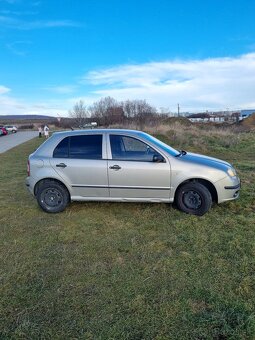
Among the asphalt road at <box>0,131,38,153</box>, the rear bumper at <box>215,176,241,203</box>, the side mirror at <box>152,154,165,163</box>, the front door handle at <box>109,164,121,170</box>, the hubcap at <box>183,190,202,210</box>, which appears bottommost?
the hubcap at <box>183,190,202,210</box>

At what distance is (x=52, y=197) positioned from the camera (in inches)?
215

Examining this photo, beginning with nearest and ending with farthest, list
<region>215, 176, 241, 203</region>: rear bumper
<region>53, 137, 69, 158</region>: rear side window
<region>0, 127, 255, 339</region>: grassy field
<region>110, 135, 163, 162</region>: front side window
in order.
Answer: <region>0, 127, 255, 339</region>: grassy field → <region>215, 176, 241, 203</region>: rear bumper → <region>110, 135, 163, 162</region>: front side window → <region>53, 137, 69, 158</region>: rear side window

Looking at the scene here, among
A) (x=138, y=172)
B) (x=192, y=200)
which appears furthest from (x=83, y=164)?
(x=192, y=200)

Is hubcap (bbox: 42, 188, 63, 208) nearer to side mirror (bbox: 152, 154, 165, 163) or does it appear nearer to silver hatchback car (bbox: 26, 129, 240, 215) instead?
silver hatchback car (bbox: 26, 129, 240, 215)

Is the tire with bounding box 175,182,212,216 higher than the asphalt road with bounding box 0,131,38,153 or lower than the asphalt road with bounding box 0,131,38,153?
lower

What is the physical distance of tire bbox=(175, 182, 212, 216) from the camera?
502cm

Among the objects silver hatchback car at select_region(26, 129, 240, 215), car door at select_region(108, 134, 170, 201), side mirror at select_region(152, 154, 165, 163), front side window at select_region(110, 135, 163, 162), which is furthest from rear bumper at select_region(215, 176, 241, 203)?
front side window at select_region(110, 135, 163, 162)

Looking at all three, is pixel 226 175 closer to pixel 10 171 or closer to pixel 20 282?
pixel 20 282

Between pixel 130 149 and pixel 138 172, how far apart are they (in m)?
0.52

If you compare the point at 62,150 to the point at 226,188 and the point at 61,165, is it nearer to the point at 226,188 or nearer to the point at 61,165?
the point at 61,165

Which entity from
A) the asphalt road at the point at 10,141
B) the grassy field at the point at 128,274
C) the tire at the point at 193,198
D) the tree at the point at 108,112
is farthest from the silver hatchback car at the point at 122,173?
the tree at the point at 108,112

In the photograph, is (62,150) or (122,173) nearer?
(122,173)

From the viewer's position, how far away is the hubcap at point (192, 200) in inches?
200

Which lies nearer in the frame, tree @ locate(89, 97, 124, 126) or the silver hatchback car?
the silver hatchback car
